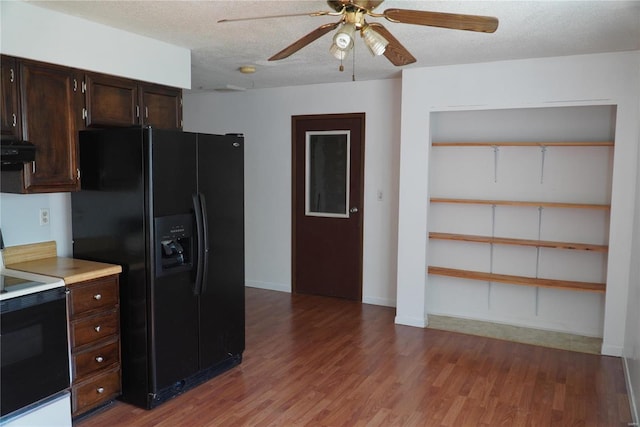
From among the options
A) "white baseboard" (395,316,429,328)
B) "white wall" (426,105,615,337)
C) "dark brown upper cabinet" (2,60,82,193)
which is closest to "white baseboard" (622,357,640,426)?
"white wall" (426,105,615,337)

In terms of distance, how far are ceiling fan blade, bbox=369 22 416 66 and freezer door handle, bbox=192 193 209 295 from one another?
4.91 feet

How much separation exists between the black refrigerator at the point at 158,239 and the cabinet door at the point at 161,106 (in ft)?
1.95

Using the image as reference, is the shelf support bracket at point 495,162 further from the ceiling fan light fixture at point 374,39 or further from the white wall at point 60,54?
the white wall at point 60,54

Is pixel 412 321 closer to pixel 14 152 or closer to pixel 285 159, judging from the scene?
pixel 285 159

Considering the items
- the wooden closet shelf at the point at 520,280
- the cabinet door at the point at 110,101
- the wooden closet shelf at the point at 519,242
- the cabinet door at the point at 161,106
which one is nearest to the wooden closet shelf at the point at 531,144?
the wooden closet shelf at the point at 519,242

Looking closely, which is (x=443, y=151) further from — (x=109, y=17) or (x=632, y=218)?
(x=109, y=17)

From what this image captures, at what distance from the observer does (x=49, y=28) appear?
298 cm

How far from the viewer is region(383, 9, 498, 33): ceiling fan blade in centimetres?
211

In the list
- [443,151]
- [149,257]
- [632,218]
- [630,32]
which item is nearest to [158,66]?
[149,257]

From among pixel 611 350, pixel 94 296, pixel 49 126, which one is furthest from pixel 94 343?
pixel 611 350

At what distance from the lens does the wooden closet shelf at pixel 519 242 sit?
4219 millimetres

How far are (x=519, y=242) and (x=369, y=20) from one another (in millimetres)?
2446

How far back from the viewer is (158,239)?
307cm

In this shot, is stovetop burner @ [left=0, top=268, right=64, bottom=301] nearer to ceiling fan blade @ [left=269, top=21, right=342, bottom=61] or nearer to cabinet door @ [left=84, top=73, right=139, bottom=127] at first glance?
cabinet door @ [left=84, top=73, right=139, bottom=127]
